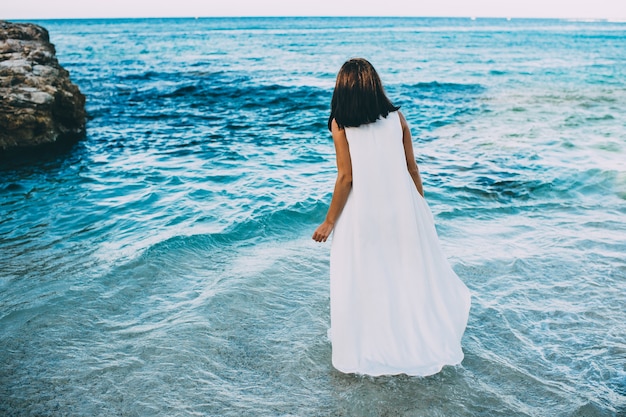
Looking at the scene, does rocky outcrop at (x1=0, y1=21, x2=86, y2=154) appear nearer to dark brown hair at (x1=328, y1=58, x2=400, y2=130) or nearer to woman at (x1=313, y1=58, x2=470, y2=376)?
woman at (x1=313, y1=58, x2=470, y2=376)

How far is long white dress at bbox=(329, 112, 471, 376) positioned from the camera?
11.0 ft

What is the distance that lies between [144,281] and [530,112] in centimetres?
1334

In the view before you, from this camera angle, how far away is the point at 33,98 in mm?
10961

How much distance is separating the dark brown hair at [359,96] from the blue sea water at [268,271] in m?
1.86

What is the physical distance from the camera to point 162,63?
3206 cm

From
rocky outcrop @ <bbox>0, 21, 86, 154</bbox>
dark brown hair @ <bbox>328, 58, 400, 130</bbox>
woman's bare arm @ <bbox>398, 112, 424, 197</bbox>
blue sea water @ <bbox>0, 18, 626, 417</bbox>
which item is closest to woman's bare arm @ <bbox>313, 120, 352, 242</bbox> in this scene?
dark brown hair @ <bbox>328, 58, 400, 130</bbox>

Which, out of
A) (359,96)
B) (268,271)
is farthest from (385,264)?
(268,271)

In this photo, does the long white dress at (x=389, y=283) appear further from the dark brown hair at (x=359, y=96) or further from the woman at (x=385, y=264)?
the dark brown hair at (x=359, y=96)

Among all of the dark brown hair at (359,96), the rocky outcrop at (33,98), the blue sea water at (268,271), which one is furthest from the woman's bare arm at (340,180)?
the rocky outcrop at (33,98)

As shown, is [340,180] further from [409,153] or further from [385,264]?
[385,264]

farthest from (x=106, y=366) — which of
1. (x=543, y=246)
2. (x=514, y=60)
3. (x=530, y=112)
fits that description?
(x=514, y=60)

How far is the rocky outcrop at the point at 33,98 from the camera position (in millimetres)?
10711

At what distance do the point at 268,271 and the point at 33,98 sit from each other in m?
8.49

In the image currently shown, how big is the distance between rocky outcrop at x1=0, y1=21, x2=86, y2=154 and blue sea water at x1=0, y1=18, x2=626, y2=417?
748 millimetres
